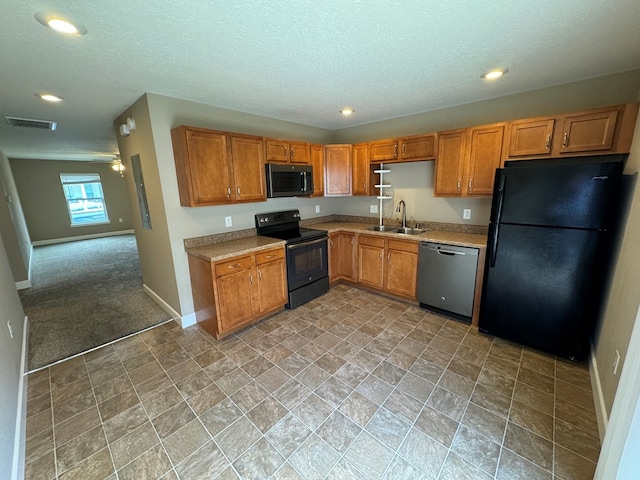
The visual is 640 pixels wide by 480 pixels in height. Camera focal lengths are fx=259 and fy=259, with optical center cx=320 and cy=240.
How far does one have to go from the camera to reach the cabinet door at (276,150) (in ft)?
10.5

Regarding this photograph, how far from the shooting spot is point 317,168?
390 cm

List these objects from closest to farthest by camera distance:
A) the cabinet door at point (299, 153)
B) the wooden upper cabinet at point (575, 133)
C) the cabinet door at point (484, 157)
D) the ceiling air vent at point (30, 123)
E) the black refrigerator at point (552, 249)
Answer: the black refrigerator at point (552, 249)
the wooden upper cabinet at point (575, 133)
the cabinet door at point (484, 157)
the ceiling air vent at point (30, 123)
the cabinet door at point (299, 153)

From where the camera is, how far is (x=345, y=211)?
4.71 meters

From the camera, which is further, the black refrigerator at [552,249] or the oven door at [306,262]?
the oven door at [306,262]

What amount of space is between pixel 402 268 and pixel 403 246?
0.29 meters

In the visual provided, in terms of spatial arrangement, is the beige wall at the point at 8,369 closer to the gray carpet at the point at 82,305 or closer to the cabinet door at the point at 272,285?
the gray carpet at the point at 82,305

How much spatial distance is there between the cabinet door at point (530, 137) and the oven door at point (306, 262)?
7.77ft

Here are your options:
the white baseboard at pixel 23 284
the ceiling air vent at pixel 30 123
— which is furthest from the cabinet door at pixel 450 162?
the white baseboard at pixel 23 284

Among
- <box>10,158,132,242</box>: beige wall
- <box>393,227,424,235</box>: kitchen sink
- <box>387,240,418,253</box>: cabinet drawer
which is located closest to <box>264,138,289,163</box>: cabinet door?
<box>387,240,418,253</box>: cabinet drawer

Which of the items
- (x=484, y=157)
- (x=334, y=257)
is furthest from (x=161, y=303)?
(x=484, y=157)

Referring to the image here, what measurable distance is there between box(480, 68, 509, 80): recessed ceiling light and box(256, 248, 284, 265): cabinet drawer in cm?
265

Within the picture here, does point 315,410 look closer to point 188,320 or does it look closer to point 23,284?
point 188,320

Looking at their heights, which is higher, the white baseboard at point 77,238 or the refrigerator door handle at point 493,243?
the refrigerator door handle at point 493,243

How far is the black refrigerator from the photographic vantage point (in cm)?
202
